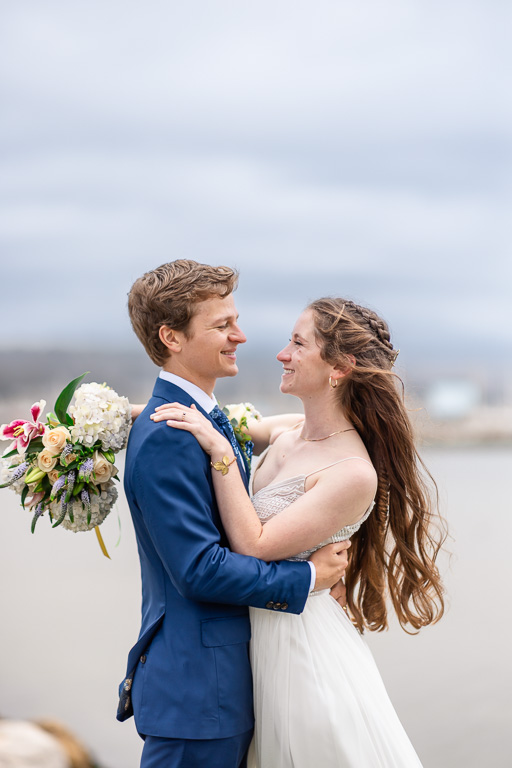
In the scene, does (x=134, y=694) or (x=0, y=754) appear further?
(x=0, y=754)

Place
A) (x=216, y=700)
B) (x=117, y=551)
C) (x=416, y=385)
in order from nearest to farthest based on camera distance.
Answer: (x=216, y=700), (x=416, y=385), (x=117, y=551)

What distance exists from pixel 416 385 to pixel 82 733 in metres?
7.21

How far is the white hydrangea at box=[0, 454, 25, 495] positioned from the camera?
8.18 ft

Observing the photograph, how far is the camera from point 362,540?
2900 millimetres

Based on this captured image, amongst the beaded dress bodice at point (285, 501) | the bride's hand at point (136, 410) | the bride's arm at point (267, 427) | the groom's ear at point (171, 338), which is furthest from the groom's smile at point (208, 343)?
the bride's arm at point (267, 427)

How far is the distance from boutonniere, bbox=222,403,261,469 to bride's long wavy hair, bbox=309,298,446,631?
14.5 inches

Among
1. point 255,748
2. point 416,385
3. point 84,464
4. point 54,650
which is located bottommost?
point 54,650

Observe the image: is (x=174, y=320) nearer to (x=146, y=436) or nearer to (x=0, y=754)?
(x=146, y=436)

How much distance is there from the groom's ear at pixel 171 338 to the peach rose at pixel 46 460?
1.59 feet

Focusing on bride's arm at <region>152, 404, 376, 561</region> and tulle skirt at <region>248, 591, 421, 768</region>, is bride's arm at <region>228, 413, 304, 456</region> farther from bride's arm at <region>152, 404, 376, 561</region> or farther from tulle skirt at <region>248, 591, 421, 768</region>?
tulle skirt at <region>248, 591, 421, 768</region>

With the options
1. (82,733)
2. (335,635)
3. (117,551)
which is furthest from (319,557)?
(117,551)

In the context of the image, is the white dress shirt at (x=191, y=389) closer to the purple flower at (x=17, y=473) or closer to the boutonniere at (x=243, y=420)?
the boutonniere at (x=243, y=420)

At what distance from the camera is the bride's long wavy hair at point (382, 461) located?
2645 mm

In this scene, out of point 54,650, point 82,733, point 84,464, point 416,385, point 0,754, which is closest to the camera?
point 84,464
